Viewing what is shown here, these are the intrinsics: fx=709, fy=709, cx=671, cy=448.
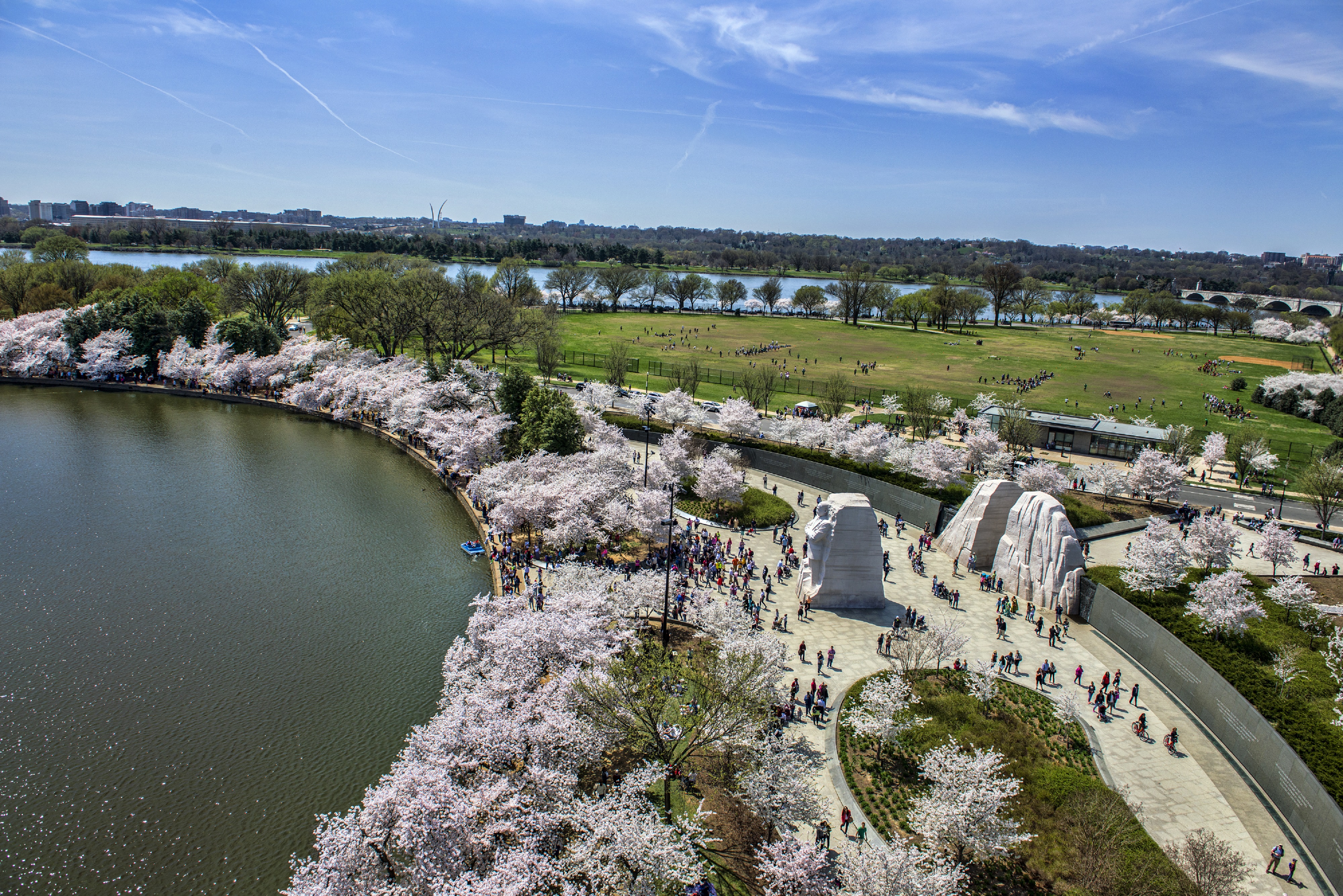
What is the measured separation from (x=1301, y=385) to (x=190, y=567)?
103m

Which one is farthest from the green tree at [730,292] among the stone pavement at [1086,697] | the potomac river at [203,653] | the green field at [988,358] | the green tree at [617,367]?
the stone pavement at [1086,697]

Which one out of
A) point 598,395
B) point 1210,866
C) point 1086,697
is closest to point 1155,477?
point 1086,697

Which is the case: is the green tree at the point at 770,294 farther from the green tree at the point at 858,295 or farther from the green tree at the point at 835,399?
the green tree at the point at 835,399

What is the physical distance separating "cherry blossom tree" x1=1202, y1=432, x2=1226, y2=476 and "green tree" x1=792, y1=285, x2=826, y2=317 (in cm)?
10625

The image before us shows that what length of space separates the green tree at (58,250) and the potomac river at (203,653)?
88.3m

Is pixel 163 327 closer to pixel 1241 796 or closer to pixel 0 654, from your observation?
pixel 0 654

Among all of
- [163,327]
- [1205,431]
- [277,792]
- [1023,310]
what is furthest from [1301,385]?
[163,327]

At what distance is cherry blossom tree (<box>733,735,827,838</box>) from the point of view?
726 inches

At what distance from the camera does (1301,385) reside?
7819 centimetres

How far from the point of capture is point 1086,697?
26.7 m

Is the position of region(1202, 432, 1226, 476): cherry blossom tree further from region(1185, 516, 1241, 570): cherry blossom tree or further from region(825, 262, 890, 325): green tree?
region(825, 262, 890, 325): green tree

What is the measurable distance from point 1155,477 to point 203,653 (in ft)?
171

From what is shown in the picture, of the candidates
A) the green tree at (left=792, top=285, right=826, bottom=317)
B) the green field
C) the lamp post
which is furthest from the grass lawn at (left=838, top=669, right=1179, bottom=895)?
the green tree at (left=792, top=285, right=826, bottom=317)

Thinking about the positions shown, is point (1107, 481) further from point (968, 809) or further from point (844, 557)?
point (968, 809)
